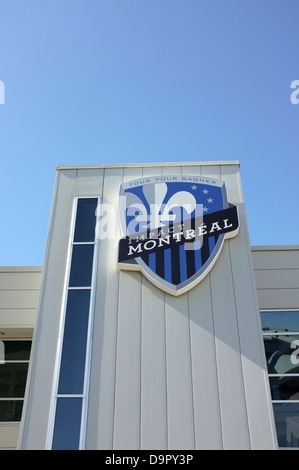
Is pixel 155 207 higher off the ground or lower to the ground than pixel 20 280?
higher

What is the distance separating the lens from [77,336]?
24.4 ft

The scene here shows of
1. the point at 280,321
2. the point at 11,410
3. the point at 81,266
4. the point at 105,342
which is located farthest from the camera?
the point at 280,321

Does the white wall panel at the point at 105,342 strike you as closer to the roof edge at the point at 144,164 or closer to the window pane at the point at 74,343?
the window pane at the point at 74,343

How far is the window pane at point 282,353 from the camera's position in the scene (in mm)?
8883

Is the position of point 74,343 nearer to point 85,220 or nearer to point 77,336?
point 77,336

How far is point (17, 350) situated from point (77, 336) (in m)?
2.99

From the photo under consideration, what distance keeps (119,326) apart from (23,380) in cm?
317

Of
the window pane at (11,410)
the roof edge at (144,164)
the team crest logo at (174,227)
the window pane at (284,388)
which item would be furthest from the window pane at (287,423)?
the window pane at (11,410)

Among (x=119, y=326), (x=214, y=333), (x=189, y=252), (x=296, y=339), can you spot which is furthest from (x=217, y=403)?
(x=296, y=339)

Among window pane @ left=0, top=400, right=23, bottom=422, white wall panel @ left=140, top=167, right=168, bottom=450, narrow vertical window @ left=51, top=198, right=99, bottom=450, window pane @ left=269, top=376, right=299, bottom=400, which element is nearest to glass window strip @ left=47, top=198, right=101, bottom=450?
narrow vertical window @ left=51, top=198, right=99, bottom=450

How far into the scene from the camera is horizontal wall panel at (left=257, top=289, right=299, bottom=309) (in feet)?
31.9

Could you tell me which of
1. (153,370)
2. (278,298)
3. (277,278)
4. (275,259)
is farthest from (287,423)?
(275,259)

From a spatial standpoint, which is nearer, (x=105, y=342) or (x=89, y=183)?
(x=105, y=342)

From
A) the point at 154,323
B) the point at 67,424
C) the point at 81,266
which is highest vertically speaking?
the point at 81,266
